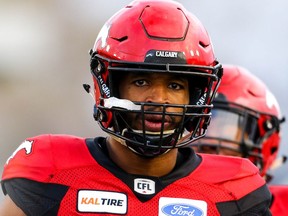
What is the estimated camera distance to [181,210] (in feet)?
9.61

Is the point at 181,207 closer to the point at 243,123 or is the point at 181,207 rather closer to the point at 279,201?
the point at 279,201

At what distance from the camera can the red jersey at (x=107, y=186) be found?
2875 millimetres

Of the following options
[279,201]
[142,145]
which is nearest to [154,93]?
[142,145]

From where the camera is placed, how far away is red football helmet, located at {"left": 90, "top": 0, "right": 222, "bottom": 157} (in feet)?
9.37

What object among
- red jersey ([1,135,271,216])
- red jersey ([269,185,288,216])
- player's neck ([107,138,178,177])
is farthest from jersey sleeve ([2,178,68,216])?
red jersey ([269,185,288,216])

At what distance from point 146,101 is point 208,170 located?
1.32 feet

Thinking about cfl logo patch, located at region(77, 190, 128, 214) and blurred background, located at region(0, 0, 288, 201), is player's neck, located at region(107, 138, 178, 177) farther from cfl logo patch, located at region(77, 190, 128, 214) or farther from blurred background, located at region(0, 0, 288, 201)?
blurred background, located at region(0, 0, 288, 201)

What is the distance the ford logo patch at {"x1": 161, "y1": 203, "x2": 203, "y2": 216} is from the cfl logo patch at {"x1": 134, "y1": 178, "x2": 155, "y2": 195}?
0.25ft

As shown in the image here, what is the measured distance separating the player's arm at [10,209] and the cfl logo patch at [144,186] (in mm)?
397

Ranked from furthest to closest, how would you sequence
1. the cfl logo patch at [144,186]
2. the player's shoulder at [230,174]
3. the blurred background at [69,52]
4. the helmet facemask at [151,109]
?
1. the blurred background at [69,52]
2. the player's shoulder at [230,174]
3. the cfl logo patch at [144,186]
4. the helmet facemask at [151,109]

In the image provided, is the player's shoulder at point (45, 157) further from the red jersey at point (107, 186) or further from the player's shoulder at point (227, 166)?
the player's shoulder at point (227, 166)

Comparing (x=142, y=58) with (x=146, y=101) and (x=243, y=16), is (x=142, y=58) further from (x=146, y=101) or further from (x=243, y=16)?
(x=243, y=16)

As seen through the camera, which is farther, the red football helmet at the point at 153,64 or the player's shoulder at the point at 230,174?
the player's shoulder at the point at 230,174

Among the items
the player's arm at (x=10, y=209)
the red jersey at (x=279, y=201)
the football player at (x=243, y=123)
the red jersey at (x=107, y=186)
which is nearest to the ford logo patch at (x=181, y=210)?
the red jersey at (x=107, y=186)
